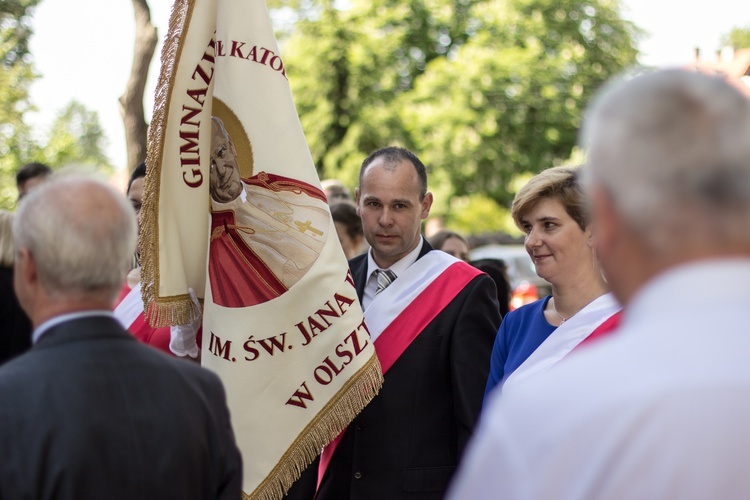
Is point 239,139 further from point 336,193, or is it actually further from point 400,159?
point 336,193

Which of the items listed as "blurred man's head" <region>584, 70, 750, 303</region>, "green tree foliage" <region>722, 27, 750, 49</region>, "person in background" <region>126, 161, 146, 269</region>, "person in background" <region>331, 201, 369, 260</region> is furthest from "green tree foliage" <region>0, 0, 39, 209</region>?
"green tree foliage" <region>722, 27, 750, 49</region>

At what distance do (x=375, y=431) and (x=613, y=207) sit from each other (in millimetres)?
2549

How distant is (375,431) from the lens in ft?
12.5

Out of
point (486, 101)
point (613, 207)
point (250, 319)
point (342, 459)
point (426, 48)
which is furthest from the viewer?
point (426, 48)

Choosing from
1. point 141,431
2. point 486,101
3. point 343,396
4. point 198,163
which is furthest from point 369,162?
point 486,101

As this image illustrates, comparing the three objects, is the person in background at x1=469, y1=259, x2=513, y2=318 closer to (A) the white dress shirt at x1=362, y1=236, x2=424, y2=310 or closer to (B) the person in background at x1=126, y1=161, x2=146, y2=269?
(A) the white dress shirt at x1=362, y1=236, x2=424, y2=310

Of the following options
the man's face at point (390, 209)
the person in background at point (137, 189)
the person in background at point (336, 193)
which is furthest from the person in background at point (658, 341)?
the person in background at point (336, 193)

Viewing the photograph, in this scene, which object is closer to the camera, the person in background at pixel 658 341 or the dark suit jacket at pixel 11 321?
the person in background at pixel 658 341

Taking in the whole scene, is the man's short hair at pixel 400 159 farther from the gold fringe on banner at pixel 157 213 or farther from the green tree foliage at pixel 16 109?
the green tree foliage at pixel 16 109

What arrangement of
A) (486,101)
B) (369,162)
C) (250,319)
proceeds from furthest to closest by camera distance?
(486,101) < (369,162) < (250,319)

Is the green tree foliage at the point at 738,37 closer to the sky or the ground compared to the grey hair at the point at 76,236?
closer to the ground

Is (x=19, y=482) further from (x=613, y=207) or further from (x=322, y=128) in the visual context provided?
(x=322, y=128)

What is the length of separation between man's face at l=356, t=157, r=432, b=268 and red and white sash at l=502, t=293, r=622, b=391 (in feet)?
2.67

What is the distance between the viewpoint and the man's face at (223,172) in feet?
12.2
